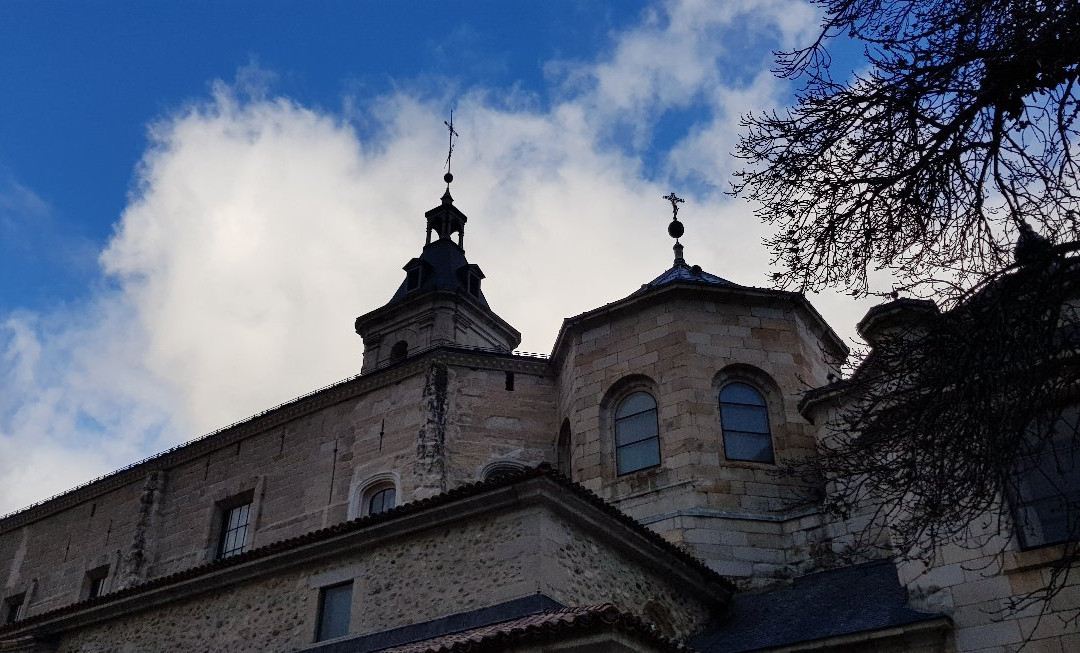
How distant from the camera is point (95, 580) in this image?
23109 mm

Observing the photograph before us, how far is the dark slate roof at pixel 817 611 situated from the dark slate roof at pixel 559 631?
2.55 meters

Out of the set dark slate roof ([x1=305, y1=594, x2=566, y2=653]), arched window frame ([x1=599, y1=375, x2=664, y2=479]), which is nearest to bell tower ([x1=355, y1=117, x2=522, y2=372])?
arched window frame ([x1=599, y1=375, x2=664, y2=479])

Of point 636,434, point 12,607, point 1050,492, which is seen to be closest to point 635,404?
point 636,434

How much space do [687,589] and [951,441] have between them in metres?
5.88

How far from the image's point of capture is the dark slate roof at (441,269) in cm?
3052

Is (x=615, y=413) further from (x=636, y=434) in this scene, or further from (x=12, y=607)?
(x=12, y=607)

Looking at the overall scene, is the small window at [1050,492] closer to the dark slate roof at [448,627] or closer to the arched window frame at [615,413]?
the dark slate roof at [448,627]

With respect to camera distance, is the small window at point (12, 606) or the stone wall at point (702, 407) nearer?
the stone wall at point (702, 407)

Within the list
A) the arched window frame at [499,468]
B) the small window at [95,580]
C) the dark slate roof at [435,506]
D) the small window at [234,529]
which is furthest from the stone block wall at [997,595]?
the small window at [95,580]

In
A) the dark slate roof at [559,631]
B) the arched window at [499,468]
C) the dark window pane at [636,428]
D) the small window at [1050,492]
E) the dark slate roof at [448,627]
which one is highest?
the arched window at [499,468]

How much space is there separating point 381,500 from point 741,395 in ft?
24.0

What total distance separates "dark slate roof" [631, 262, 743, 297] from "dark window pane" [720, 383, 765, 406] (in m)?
1.83

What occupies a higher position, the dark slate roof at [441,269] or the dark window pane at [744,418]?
the dark slate roof at [441,269]

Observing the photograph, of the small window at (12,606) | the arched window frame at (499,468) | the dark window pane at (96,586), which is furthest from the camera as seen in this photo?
the small window at (12,606)
